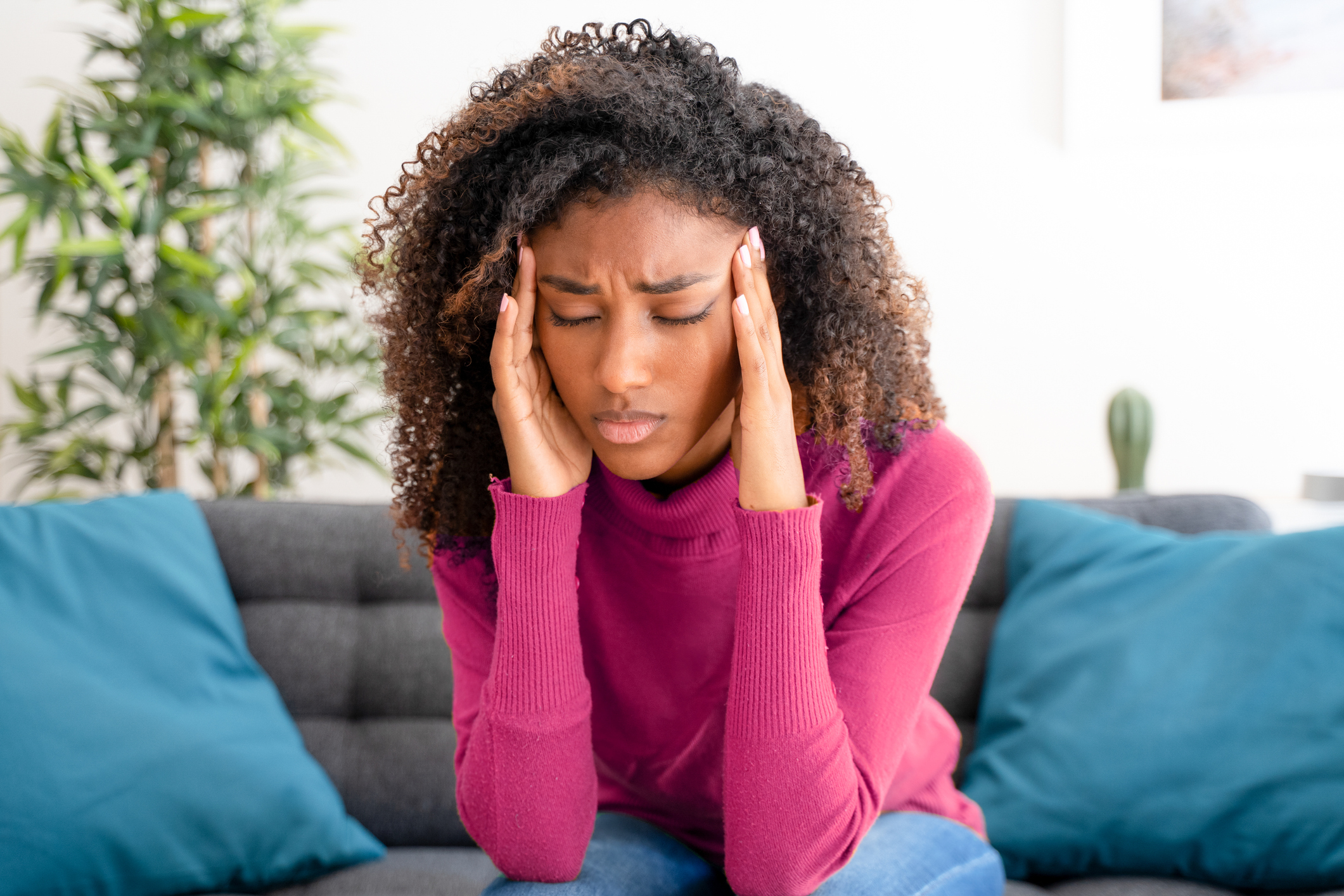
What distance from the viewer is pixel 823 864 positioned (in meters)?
0.91

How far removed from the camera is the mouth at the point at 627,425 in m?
0.90

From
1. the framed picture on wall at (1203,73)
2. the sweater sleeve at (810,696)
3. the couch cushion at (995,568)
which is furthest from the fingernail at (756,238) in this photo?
the framed picture on wall at (1203,73)

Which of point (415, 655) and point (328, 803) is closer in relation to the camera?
point (328, 803)

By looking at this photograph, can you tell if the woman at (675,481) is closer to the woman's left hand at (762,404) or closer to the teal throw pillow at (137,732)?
the woman's left hand at (762,404)

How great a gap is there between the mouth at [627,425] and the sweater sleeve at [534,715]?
11cm

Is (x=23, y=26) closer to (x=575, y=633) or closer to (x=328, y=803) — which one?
(x=328, y=803)

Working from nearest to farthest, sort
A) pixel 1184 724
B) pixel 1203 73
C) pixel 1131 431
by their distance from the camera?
pixel 1184 724
pixel 1131 431
pixel 1203 73

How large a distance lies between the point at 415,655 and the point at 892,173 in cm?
146

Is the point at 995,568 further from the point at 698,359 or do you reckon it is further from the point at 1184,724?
the point at 698,359

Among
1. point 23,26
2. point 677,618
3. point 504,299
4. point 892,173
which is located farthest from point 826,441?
point 23,26

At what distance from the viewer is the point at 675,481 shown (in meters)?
1.07

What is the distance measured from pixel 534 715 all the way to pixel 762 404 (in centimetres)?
36

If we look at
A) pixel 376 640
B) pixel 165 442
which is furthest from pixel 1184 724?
pixel 165 442

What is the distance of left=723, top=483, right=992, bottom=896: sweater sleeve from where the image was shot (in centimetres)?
90
